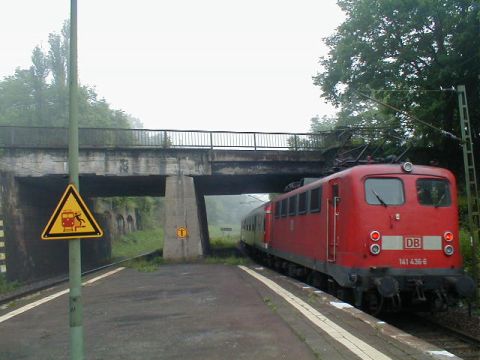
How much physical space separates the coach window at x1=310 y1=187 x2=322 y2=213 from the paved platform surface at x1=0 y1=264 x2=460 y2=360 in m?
1.94

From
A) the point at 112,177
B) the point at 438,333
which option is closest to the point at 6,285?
the point at 112,177

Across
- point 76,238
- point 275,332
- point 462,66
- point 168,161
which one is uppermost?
point 462,66

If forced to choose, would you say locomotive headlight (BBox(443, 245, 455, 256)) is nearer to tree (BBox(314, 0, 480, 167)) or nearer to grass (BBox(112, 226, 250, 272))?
tree (BBox(314, 0, 480, 167))

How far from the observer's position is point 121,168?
22.3m

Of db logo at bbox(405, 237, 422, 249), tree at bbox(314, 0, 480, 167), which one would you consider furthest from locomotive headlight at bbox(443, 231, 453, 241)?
tree at bbox(314, 0, 480, 167)

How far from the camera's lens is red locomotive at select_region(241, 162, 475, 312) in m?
9.14

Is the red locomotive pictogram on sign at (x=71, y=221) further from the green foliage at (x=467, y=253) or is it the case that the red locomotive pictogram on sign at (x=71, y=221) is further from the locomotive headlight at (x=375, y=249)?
the green foliage at (x=467, y=253)

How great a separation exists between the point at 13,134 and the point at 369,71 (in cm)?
1580

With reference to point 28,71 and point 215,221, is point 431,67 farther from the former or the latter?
point 215,221

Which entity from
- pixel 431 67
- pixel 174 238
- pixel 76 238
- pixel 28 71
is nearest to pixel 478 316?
pixel 76 238

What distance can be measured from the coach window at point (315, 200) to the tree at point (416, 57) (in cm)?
726

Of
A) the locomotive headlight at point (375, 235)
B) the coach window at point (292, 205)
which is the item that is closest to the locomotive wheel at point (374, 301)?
the locomotive headlight at point (375, 235)

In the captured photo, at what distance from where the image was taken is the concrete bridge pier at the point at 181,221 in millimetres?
22156

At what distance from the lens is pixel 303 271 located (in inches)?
571
